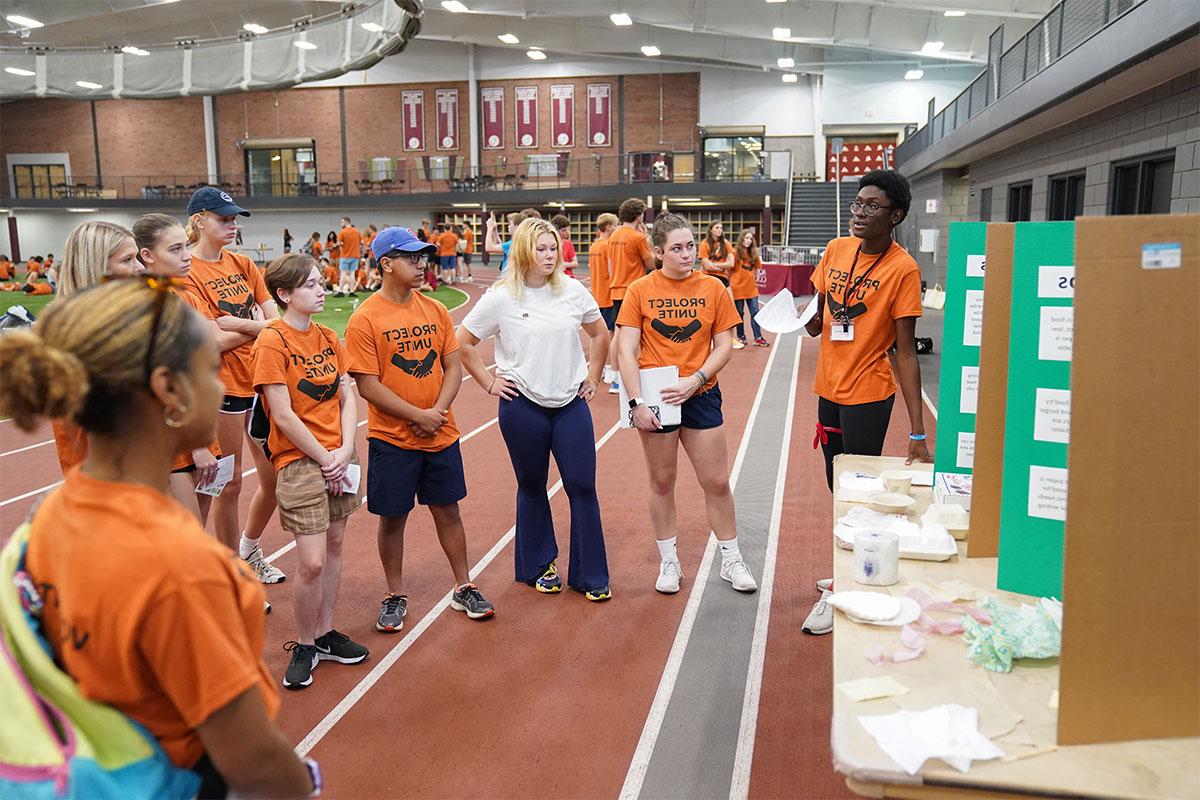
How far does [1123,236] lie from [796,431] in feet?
23.0

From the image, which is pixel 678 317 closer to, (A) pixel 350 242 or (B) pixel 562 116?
(A) pixel 350 242

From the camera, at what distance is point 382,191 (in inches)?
1420

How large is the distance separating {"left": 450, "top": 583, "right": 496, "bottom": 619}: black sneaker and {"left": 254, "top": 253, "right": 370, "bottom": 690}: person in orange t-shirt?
30.0 inches

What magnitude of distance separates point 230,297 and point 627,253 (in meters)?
5.64

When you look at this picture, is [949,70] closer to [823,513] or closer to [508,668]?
[823,513]

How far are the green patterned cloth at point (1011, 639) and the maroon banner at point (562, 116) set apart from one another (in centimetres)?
3527

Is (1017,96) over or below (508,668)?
over

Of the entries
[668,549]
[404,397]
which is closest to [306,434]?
[404,397]

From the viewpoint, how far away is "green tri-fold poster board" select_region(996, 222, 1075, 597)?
7.70 feet

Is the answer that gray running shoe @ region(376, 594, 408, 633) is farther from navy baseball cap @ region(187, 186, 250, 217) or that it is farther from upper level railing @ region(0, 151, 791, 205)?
upper level railing @ region(0, 151, 791, 205)

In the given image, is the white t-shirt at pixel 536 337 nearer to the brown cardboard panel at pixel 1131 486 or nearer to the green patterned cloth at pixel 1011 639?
the green patterned cloth at pixel 1011 639

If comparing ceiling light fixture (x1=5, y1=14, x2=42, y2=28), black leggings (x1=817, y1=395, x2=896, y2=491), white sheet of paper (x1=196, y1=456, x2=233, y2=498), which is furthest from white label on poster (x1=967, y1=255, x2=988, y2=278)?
ceiling light fixture (x1=5, y1=14, x2=42, y2=28)

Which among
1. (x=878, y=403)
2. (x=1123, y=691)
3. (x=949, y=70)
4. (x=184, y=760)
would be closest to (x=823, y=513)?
(x=878, y=403)

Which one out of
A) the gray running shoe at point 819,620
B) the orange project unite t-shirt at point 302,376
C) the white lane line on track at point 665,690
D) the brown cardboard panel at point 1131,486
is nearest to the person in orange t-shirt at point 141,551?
the brown cardboard panel at point 1131,486
